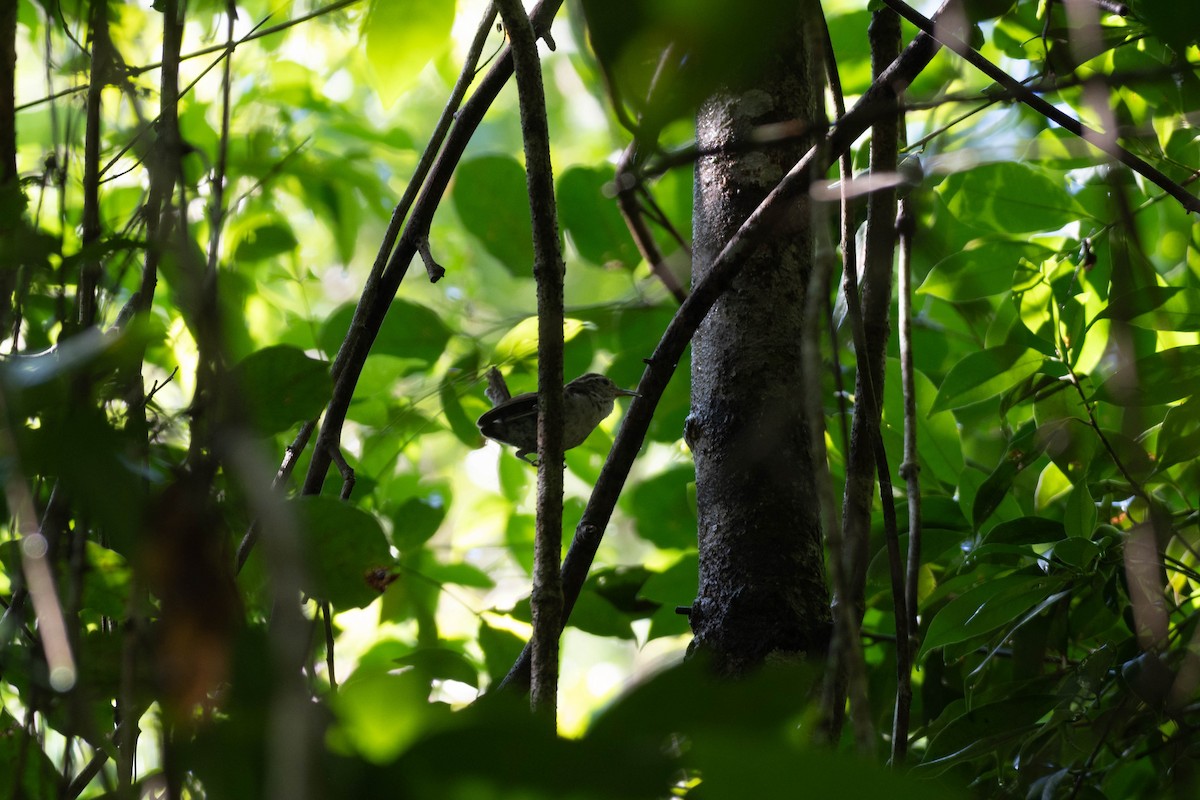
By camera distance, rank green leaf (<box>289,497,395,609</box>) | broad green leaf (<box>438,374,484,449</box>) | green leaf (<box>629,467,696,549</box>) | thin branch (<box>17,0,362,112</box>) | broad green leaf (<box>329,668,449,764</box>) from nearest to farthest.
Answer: broad green leaf (<box>329,668,449,764</box>)
green leaf (<box>289,497,395,609</box>)
thin branch (<box>17,0,362,112</box>)
green leaf (<box>629,467,696,549</box>)
broad green leaf (<box>438,374,484,449</box>)

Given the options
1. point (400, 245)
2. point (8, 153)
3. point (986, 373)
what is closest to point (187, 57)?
point (8, 153)

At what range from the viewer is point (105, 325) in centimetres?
95

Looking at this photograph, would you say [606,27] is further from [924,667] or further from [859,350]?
[924,667]

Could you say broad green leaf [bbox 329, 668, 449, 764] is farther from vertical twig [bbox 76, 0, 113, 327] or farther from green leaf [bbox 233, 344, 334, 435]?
vertical twig [bbox 76, 0, 113, 327]

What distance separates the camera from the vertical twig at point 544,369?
2.29 feet

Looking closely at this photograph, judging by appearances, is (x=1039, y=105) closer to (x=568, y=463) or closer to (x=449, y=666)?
(x=449, y=666)

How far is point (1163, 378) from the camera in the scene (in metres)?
1.06

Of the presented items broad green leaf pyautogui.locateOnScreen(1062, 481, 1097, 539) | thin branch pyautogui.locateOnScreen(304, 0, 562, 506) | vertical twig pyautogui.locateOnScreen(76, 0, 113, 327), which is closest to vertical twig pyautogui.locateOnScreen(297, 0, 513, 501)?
thin branch pyautogui.locateOnScreen(304, 0, 562, 506)

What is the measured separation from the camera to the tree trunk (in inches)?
37.5

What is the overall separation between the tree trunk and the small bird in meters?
0.59

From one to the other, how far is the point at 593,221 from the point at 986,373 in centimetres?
73

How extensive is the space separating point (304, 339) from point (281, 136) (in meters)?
0.56

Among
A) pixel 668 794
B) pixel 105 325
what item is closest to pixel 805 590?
pixel 668 794

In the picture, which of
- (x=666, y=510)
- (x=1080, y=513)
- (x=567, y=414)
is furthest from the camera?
(x=567, y=414)
